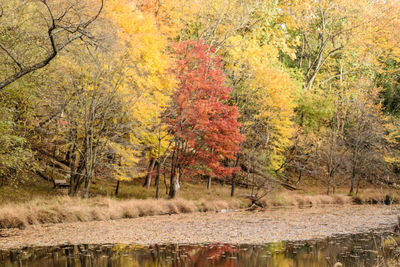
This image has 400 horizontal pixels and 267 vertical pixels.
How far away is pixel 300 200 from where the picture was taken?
94.4 ft

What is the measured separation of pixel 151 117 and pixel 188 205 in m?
4.80

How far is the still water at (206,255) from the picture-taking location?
10.8 metres

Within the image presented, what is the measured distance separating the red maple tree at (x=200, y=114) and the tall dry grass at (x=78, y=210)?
133 inches

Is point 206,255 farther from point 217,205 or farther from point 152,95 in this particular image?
point 152,95

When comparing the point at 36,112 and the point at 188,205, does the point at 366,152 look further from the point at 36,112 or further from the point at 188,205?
the point at 36,112

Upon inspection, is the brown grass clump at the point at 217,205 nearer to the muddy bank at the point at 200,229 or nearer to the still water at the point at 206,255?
the muddy bank at the point at 200,229

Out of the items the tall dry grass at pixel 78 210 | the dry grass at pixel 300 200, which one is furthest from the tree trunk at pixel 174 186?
the dry grass at pixel 300 200

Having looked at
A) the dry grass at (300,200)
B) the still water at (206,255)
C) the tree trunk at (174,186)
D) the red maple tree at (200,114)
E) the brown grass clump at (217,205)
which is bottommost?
the still water at (206,255)

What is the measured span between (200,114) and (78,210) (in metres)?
8.50

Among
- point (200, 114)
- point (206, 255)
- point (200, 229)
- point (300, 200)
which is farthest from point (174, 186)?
point (206, 255)

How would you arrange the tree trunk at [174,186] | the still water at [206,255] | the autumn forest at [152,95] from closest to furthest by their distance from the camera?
the still water at [206,255], the autumn forest at [152,95], the tree trunk at [174,186]

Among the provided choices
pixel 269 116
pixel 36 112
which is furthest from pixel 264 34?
pixel 36 112

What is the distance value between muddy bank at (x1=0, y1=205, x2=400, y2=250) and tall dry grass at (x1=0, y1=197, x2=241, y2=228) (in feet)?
2.23

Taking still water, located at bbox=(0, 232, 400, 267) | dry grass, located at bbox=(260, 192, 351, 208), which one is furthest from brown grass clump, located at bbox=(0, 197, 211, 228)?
dry grass, located at bbox=(260, 192, 351, 208)
